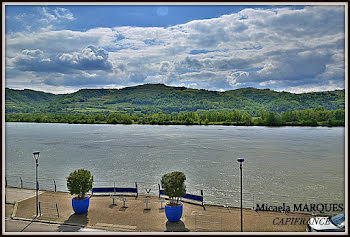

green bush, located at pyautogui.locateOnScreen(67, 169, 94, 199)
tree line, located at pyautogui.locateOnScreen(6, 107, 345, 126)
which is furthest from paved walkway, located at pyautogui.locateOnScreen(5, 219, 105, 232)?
tree line, located at pyautogui.locateOnScreen(6, 107, 345, 126)

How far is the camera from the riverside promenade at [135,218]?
10133 mm

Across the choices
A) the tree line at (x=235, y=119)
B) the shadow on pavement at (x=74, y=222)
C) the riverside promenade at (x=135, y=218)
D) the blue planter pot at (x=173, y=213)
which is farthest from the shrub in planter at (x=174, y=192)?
the tree line at (x=235, y=119)

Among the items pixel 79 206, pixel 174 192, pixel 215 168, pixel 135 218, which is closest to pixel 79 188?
pixel 79 206

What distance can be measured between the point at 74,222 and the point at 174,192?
4.07m

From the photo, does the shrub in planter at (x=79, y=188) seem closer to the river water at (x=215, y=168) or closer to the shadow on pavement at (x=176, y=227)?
the shadow on pavement at (x=176, y=227)

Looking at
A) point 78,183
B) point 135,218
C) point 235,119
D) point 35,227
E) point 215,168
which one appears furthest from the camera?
point 235,119

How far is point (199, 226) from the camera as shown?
1045 cm

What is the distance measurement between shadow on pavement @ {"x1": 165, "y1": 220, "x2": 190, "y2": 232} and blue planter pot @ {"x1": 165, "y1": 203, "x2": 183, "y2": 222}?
14 centimetres

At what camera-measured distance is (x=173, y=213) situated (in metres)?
10.4

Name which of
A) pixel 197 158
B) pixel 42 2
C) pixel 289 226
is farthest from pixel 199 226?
pixel 197 158

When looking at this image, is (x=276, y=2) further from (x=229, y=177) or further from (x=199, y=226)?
(x=229, y=177)

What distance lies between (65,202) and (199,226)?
22.0ft

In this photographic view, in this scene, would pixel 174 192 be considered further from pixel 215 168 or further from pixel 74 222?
pixel 215 168

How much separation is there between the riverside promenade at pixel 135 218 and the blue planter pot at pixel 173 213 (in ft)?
0.60
